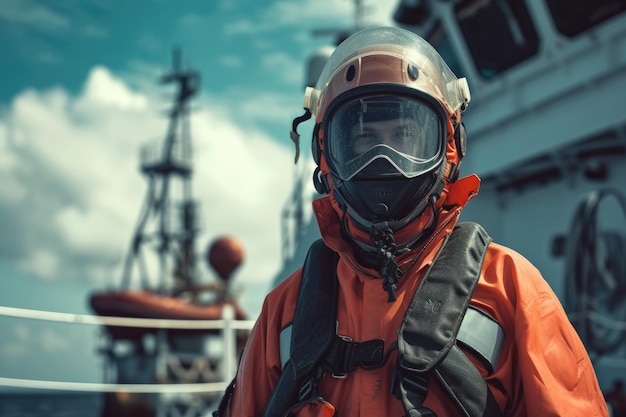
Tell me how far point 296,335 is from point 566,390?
630 mm

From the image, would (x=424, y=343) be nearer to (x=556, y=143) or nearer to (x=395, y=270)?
(x=395, y=270)

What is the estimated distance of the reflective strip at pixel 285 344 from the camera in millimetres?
1729

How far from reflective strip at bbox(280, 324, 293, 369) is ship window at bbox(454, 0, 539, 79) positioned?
6855 millimetres

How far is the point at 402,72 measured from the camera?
1.68 metres

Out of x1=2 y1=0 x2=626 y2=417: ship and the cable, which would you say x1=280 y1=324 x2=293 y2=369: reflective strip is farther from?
Result: the cable

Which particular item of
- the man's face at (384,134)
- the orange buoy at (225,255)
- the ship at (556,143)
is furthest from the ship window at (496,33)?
the orange buoy at (225,255)

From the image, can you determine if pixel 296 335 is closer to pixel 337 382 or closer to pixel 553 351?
pixel 337 382

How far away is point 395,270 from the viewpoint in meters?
1.61

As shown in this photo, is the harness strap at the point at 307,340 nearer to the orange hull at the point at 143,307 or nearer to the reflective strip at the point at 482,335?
the reflective strip at the point at 482,335

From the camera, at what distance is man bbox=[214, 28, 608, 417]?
1.50 metres

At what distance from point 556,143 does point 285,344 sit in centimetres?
628

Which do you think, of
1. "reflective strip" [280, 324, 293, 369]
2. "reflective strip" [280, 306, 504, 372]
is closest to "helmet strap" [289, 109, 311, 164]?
"reflective strip" [280, 324, 293, 369]

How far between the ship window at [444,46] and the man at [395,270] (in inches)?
306

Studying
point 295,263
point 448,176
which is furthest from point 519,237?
point 448,176
